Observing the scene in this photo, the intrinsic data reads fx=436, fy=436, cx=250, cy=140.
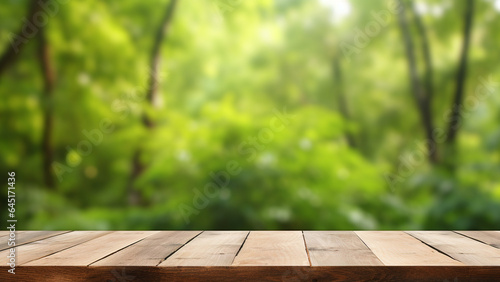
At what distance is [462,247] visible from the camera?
857 mm

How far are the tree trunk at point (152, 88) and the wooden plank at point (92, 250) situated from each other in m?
3.05

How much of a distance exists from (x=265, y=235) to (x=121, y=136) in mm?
3178

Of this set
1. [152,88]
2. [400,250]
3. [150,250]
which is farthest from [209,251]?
[152,88]

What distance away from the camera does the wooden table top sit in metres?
0.67

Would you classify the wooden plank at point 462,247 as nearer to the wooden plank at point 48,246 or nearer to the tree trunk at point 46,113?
the wooden plank at point 48,246

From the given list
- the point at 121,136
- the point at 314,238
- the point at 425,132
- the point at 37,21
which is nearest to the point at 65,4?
the point at 37,21

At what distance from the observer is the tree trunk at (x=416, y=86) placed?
4367 mm

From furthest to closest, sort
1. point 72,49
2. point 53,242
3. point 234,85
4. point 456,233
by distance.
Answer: point 234,85 < point 72,49 < point 456,233 < point 53,242

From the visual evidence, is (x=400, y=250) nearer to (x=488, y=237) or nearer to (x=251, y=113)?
(x=488, y=237)

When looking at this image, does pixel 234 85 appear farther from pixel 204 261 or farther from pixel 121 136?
pixel 204 261

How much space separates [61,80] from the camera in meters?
4.13

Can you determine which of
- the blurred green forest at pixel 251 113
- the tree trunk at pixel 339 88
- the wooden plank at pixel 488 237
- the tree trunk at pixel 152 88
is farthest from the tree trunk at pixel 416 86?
the wooden plank at pixel 488 237

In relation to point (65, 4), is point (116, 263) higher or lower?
lower

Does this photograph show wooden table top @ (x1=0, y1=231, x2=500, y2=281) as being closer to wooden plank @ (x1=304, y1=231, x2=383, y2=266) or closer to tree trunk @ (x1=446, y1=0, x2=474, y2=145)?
wooden plank @ (x1=304, y1=231, x2=383, y2=266)
